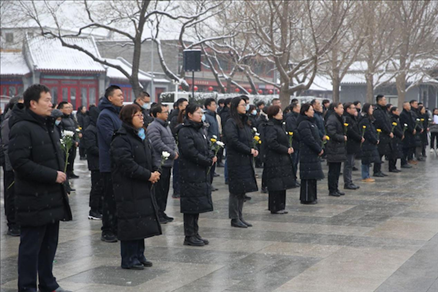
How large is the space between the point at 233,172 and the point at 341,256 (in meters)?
2.48

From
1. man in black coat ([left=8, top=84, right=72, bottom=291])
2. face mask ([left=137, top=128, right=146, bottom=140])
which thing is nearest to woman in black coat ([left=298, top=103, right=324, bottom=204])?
face mask ([left=137, top=128, right=146, bottom=140])

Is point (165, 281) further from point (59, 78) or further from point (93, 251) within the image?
point (59, 78)

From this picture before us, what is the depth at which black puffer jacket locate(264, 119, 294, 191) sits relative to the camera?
10.8 m

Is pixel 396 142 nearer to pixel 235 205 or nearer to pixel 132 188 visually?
pixel 235 205

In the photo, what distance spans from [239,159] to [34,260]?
4259 mm

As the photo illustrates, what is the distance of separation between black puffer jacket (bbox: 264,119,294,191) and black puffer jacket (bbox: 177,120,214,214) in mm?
2205

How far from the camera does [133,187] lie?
283 inches

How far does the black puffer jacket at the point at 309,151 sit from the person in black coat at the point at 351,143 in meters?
2.03

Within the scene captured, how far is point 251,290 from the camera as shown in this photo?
6406 mm

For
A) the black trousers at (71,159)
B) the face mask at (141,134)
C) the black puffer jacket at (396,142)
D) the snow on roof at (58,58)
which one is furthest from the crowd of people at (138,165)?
the snow on roof at (58,58)

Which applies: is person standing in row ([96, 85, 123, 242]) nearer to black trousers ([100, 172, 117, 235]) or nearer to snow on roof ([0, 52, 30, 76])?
black trousers ([100, 172, 117, 235])

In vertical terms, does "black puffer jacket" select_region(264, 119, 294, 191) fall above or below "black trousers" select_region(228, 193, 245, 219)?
above

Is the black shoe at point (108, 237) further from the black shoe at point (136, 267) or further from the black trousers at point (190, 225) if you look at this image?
the black shoe at point (136, 267)

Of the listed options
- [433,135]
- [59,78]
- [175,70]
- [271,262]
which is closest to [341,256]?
[271,262]
